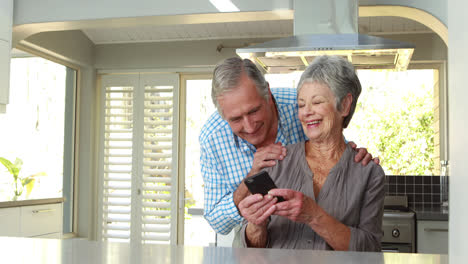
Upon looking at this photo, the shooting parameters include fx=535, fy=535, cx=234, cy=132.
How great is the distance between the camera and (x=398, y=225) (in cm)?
403

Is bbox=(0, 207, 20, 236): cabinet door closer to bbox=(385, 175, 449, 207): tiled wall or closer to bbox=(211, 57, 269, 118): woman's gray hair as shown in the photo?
bbox=(211, 57, 269, 118): woman's gray hair

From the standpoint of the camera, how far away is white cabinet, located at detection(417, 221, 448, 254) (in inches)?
156

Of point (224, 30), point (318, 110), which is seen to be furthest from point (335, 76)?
point (224, 30)

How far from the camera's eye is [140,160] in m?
6.04

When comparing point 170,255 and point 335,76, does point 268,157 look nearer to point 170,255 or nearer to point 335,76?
point 335,76

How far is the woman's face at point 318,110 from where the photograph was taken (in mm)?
1685

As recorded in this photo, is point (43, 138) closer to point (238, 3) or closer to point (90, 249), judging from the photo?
point (238, 3)

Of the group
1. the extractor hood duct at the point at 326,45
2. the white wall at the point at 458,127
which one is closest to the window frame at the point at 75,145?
the extractor hood duct at the point at 326,45

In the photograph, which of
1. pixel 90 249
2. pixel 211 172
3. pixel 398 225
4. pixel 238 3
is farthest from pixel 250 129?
pixel 398 225

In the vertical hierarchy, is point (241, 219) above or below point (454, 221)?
below

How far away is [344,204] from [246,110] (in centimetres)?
46

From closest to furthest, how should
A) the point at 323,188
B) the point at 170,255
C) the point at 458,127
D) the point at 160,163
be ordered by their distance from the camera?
the point at 458,127 < the point at 170,255 < the point at 323,188 < the point at 160,163

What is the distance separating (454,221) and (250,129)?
1.23 meters

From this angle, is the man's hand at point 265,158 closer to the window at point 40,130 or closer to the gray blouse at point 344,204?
the gray blouse at point 344,204
